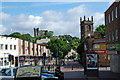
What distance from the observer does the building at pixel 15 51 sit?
127 ft

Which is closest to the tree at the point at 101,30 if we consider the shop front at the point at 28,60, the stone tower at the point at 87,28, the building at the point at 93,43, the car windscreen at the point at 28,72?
the building at the point at 93,43

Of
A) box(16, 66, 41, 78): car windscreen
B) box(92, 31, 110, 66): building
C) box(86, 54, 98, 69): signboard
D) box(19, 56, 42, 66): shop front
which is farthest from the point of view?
box(19, 56, 42, 66): shop front

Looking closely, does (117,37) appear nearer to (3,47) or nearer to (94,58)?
(94,58)

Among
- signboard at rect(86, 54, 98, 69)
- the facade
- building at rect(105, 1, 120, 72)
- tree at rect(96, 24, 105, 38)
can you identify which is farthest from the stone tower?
signboard at rect(86, 54, 98, 69)

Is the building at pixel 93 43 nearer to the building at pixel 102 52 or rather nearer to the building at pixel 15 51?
the building at pixel 102 52

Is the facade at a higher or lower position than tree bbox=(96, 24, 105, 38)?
lower

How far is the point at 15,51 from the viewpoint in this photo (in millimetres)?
42875

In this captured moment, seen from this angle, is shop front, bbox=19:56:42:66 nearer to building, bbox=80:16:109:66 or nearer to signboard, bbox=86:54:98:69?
building, bbox=80:16:109:66

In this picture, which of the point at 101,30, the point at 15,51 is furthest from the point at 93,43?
the point at 101,30

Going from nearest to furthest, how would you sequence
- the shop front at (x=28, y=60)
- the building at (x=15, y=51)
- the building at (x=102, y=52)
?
1. the building at (x=15, y=51)
2. the building at (x=102, y=52)
3. the shop front at (x=28, y=60)

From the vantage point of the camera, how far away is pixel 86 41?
61281mm

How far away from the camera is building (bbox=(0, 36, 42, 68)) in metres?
38.7

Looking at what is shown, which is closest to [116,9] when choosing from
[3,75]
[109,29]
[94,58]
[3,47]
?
[109,29]

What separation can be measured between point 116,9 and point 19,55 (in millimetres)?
23017
